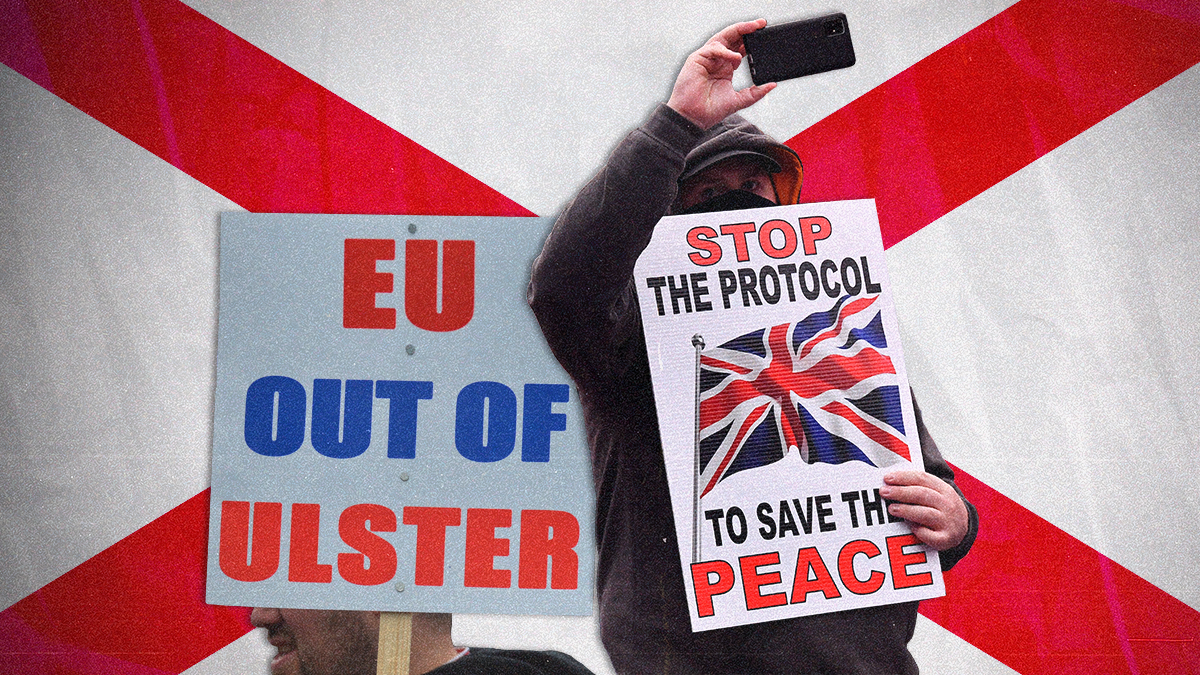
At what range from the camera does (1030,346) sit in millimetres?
1335

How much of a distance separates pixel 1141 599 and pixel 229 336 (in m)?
1.42

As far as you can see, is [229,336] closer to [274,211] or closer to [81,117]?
[274,211]

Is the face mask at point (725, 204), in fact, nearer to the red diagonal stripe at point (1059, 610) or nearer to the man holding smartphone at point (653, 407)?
the man holding smartphone at point (653, 407)

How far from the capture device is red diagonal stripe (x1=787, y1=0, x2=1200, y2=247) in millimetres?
1342

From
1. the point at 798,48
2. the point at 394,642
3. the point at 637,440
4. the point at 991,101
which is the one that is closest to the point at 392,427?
the point at 394,642

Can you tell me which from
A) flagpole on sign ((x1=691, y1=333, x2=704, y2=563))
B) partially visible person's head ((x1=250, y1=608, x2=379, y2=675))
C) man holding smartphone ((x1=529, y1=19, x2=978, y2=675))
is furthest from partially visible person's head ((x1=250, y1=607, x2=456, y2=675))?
flagpole on sign ((x1=691, y1=333, x2=704, y2=563))

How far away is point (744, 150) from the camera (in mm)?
1170

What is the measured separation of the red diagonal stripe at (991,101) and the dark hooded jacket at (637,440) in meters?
0.22

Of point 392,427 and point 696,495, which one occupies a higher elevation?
point 392,427

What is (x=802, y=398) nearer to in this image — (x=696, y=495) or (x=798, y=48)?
(x=696, y=495)

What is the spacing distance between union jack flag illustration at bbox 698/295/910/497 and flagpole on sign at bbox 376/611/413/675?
1.81 ft

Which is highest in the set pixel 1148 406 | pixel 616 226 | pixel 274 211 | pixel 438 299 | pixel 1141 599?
pixel 274 211

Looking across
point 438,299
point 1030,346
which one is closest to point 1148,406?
point 1030,346

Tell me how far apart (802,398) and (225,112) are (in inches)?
38.3
